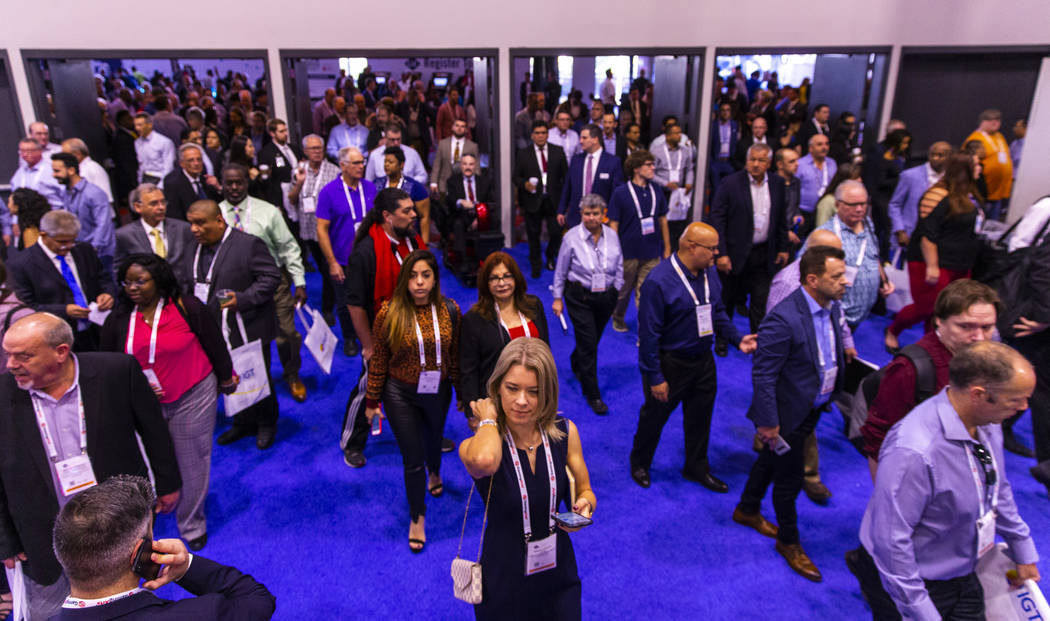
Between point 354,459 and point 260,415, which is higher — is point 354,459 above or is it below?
below

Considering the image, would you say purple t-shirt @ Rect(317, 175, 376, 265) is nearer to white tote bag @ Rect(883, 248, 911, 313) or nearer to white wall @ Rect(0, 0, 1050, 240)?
white wall @ Rect(0, 0, 1050, 240)

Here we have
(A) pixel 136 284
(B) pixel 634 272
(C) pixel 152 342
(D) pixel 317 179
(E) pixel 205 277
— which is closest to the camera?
(A) pixel 136 284

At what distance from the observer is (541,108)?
10398 millimetres

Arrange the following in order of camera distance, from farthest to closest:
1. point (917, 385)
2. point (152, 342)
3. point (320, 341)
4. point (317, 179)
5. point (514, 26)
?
point (514, 26) < point (317, 179) < point (320, 341) < point (152, 342) < point (917, 385)

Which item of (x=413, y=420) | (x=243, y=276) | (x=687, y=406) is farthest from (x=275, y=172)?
(x=687, y=406)

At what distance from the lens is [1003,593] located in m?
2.29

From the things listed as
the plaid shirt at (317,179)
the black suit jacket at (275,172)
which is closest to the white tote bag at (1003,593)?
the plaid shirt at (317,179)

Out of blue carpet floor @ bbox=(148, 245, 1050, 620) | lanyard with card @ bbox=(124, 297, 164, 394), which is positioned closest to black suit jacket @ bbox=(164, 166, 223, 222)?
blue carpet floor @ bbox=(148, 245, 1050, 620)

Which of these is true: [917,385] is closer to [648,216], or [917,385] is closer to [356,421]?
[356,421]

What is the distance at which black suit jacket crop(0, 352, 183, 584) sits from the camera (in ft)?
8.06

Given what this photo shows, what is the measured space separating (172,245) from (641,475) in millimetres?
3409

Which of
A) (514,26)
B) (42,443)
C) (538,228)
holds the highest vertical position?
(514,26)

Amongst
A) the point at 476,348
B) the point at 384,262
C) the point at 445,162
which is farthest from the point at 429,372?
the point at 445,162

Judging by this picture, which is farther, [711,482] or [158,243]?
[158,243]
